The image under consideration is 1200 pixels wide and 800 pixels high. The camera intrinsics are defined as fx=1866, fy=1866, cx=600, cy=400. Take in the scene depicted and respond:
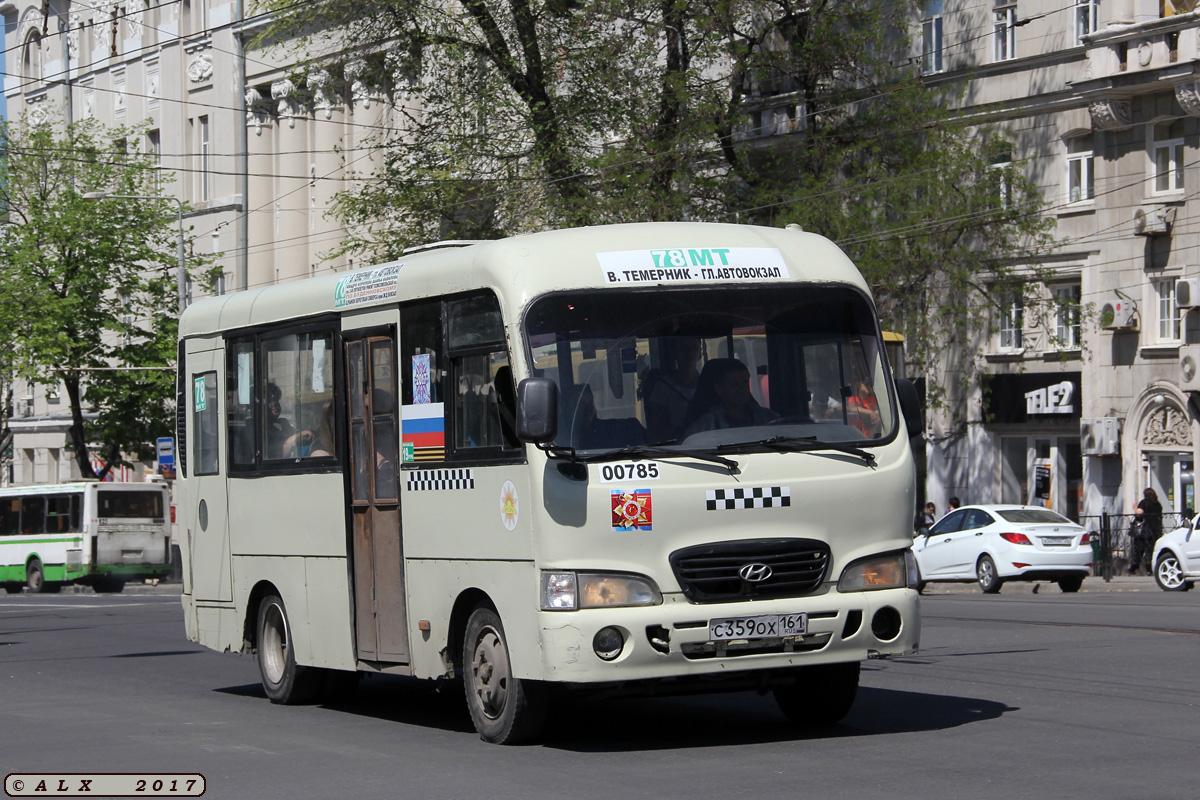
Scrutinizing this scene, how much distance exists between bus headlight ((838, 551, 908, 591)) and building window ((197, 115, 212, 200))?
52028 mm

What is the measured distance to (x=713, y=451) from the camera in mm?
9898

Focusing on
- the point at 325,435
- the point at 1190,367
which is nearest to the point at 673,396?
the point at 325,435

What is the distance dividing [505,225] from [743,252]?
23910mm

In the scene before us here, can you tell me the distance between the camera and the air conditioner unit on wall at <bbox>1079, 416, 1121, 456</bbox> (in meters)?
36.2

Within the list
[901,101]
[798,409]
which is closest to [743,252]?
[798,409]

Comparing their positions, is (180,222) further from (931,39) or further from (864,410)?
(864,410)

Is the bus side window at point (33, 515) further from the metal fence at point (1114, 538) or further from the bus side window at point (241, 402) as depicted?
the bus side window at point (241, 402)

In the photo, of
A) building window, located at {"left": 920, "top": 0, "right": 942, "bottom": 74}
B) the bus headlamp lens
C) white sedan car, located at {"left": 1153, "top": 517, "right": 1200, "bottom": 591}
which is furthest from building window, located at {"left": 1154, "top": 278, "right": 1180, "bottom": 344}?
the bus headlamp lens

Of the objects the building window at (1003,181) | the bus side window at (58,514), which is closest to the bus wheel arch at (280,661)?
the building window at (1003,181)

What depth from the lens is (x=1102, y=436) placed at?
3634cm

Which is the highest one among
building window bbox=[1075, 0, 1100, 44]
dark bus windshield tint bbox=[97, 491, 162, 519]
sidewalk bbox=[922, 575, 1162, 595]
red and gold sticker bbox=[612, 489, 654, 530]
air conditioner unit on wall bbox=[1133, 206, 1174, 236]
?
building window bbox=[1075, 0, 1100, 44]

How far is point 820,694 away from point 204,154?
170 ft

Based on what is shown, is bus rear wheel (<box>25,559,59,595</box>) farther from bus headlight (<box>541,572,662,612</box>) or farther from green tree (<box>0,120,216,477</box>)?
bus headlight (<box>541,572,662,612</box>)

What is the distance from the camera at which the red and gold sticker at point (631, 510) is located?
967 centimetres
